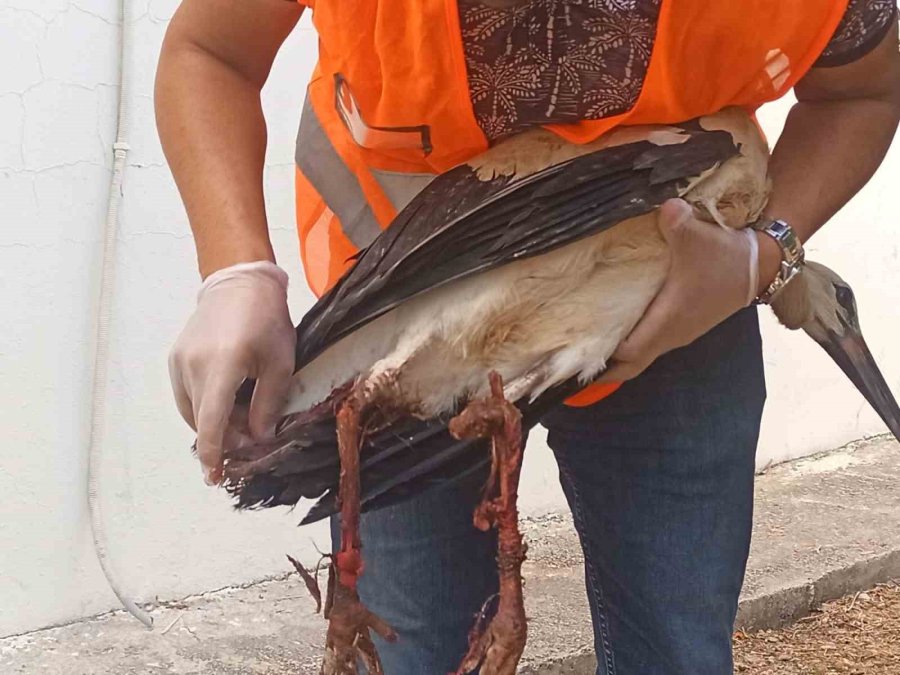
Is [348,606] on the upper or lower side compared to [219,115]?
lower

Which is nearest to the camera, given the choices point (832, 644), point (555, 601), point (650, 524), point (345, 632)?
point (345, 632)

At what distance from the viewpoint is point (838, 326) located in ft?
5.80

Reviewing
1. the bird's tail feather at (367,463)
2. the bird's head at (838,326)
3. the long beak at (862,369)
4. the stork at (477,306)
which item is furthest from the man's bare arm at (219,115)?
the long beak at (862,369)

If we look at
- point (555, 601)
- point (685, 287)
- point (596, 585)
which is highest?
point (685, 287)

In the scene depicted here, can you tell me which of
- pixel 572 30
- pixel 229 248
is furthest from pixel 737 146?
pixel 229 248

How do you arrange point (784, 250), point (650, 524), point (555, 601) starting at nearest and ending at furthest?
1. point (784, 250)
2. point (650, 524)
3. point (555, 601)

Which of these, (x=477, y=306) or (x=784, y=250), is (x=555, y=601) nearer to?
(x=784, y=250)

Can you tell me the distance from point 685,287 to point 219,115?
1.98 feet

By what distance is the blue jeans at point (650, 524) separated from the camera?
4.70ft

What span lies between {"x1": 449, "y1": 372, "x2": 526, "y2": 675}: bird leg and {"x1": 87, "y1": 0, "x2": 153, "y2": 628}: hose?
64.0 inches

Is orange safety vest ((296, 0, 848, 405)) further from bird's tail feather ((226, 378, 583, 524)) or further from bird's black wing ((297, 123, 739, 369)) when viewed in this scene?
bird's tail feather ((226, 378, 583, 524))

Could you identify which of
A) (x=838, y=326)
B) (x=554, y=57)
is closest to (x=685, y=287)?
(x=554, y=57)

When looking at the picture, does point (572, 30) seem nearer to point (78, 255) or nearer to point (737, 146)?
point (737, 146)

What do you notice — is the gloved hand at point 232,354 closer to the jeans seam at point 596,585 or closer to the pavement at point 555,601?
the jeans seam at point 596,585
